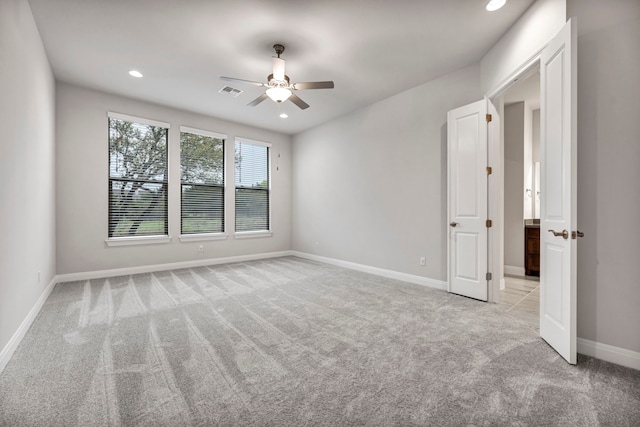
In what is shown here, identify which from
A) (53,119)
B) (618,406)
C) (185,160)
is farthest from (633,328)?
(53,119)

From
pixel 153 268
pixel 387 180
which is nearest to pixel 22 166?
pixel 153 268

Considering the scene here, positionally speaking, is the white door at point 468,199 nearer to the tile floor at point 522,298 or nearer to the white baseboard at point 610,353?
the tile floor at point 522,298

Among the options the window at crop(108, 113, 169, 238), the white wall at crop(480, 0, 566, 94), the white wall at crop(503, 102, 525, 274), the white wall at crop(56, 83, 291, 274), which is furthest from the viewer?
the white wall at crop(503, 102, 525, 274)

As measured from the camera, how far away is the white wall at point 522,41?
2.44 meters

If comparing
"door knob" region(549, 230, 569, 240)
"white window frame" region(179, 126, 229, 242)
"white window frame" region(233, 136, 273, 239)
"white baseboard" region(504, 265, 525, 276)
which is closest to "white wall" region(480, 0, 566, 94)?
"door knob" region(549, 230, 569, 240)

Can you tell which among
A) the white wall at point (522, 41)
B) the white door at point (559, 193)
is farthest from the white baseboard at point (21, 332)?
the white wall at point (522, 41)

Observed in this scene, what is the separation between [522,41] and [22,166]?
499 cm

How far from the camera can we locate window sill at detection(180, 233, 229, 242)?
5.60 metres

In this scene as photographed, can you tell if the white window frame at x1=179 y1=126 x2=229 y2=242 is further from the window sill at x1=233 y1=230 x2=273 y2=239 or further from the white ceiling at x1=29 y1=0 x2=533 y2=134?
the white ceiling at x1=29 y1=0 x2=533 y2=134

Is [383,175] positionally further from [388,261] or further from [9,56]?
[9,56]

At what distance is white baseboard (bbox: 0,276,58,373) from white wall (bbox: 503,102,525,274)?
6.50 m

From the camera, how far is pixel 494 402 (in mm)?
1684

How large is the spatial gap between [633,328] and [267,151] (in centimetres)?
647

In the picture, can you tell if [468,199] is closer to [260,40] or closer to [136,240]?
[260,40]
